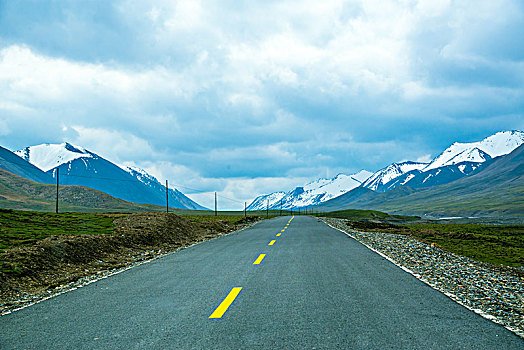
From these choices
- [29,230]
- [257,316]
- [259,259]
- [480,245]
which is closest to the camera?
[257,316]

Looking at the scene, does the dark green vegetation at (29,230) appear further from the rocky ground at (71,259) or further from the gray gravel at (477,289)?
the gray gravel at (477,289)

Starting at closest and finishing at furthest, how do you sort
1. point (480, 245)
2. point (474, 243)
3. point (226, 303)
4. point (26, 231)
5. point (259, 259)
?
point (226, 303) → point (259, 259) → point (26, 231) → point (480, 245) → point (474, 243)

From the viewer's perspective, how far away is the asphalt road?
5.48 m

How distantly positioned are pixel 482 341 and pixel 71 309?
286 inches

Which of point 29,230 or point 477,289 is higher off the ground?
point 29,230

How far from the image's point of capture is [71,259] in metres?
15.1

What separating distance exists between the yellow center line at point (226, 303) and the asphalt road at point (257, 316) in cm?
4

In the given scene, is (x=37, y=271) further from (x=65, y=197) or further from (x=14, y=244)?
(x=65, y=197)

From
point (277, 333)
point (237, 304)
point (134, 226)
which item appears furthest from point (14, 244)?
point (277, 333)

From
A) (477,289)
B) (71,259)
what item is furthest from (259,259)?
(71,259)

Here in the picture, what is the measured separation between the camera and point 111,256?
1727cm

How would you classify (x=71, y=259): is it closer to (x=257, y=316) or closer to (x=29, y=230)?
(x=29, y=230)

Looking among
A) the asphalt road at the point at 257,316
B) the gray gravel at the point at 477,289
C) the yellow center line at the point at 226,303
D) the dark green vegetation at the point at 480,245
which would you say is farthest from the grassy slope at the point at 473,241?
the yellow center line at the point at 226,303

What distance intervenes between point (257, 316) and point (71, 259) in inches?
448
